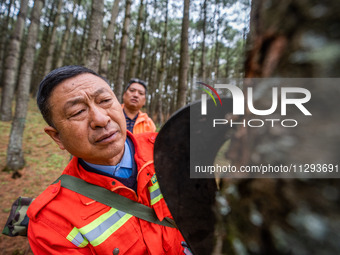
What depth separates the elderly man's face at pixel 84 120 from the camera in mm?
1474

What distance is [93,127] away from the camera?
4.85 ft

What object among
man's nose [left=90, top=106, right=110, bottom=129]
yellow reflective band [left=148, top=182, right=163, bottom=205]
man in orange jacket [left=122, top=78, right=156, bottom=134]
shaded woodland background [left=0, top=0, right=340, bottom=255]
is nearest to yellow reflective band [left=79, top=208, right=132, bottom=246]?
yellow reflective band [left=148, top=182, right=163, bottom=205]

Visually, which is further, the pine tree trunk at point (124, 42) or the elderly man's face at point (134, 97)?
the pine tree trunk at point (124, 42)

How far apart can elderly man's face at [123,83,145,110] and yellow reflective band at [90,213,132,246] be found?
3.33 m

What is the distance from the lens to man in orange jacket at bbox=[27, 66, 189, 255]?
54.7 inches

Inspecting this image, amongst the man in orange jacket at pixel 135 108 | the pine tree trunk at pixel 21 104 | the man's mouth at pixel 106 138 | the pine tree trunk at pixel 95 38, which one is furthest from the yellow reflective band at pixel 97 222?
the pine tree trunk at pixel 21 104

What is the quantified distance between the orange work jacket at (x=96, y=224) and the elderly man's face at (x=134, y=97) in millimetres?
2973

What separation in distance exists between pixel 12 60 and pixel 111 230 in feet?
29.0

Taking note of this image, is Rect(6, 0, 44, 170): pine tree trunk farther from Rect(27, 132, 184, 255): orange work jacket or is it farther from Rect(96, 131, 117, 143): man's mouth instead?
Rect(96, 131, 117, 143): man's mouth

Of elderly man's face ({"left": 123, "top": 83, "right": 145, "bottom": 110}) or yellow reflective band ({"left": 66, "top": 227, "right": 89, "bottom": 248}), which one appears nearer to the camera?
yellow reflective band ({"left": 66, "top": 227, "right": 89, "bottom": 248})

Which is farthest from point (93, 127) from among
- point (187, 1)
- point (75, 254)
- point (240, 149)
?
point (187, 1)

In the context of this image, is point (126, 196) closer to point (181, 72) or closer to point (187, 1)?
point (181, 72)

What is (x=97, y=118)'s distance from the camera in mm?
1488

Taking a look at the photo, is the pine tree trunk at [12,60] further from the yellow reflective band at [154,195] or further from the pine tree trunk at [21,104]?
the yellow reflective band at [154,195]
